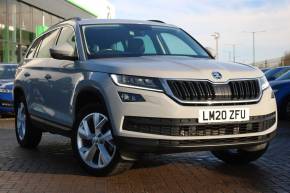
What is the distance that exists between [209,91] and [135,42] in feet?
5.13

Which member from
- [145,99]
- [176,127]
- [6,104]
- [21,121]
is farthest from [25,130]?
[6,104]

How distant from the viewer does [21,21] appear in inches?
1233

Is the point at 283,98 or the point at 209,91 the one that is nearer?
the point at 209,91

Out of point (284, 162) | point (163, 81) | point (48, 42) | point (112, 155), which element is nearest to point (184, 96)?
point (163, 81)

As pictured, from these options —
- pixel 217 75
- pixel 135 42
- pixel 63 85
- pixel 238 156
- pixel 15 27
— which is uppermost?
pixel 15 27

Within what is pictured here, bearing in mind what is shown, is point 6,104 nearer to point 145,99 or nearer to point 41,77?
point 41,77

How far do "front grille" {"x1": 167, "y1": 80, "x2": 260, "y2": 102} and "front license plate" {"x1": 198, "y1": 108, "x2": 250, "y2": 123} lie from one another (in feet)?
0.37

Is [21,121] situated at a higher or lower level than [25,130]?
higher

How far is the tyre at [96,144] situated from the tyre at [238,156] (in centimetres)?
155

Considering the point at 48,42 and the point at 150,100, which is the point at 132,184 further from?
the point at 48,42

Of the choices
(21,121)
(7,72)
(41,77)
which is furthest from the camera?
(7,72)

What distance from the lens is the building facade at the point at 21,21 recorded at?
29172 millimetres

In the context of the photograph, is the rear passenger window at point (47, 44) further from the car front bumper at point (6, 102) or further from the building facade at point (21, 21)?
the building facade at point (21, 21)

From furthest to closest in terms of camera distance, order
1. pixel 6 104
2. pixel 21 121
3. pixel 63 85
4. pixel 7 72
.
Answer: pixel 7 72 < pixel 6 104 < pixel 21 121 < pixel 63 85
